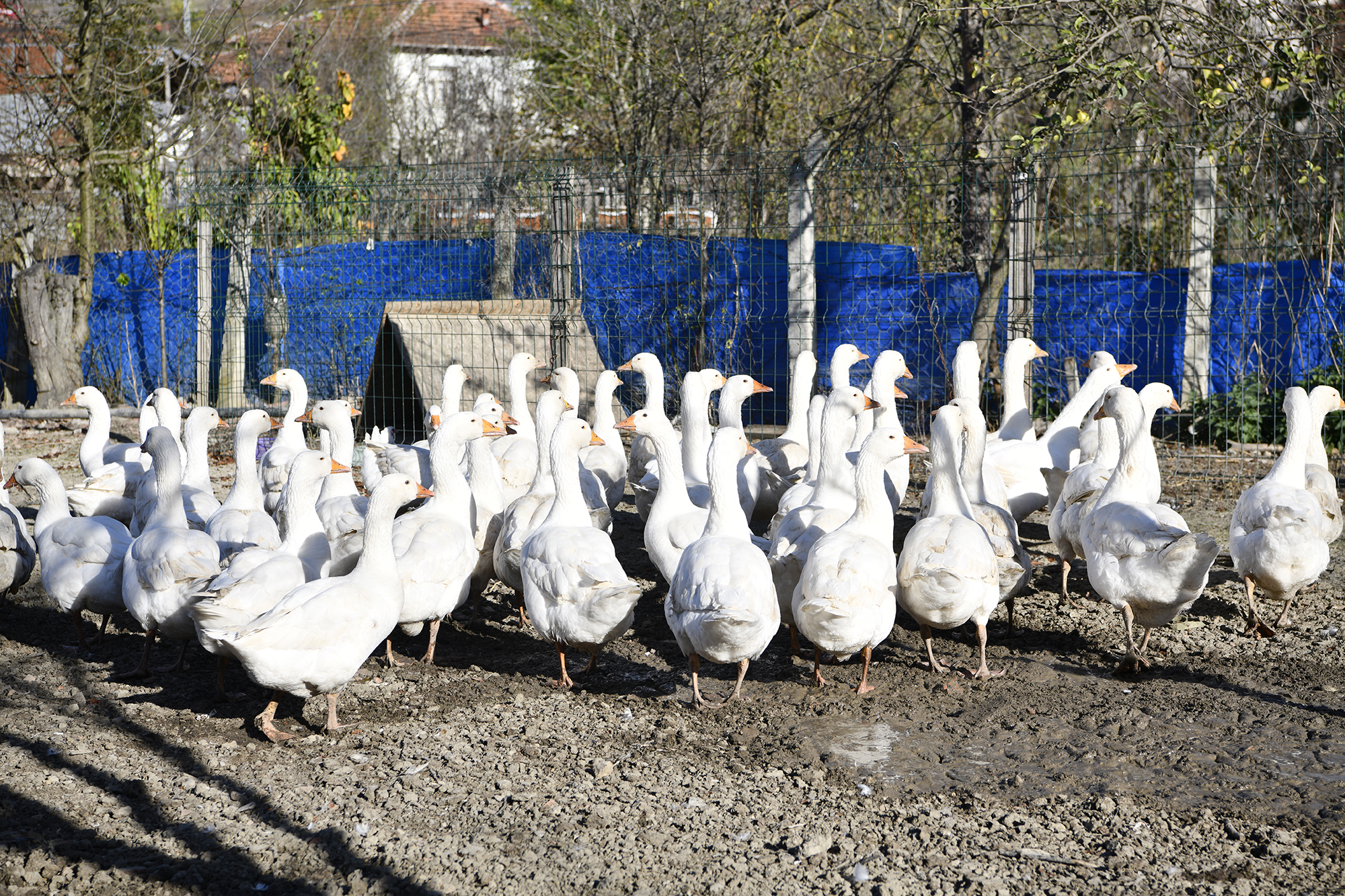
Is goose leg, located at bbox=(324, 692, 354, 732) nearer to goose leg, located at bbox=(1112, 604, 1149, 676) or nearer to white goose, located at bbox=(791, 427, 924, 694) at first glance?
white goose, located at bbox=(791, 427, 924, 694)

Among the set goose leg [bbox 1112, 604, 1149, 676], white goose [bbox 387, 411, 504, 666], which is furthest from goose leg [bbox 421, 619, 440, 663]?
goose leg [bbox 1112, 604, 1149, 676]

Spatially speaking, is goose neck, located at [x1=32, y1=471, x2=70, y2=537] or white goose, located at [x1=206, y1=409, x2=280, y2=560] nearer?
white goose, located at [x1=206, y1=409, x2=280, y2=560]

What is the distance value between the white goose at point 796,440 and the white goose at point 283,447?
310 centimetres

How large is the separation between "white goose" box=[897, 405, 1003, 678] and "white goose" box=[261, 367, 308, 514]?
12.9 feet

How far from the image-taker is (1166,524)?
17.3 ft

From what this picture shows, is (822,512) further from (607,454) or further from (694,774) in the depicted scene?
(607,454)

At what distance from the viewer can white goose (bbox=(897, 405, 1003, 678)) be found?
16.6 feet

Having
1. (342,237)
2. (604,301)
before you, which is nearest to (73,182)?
(342,237)

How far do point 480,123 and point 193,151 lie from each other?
12819 mm

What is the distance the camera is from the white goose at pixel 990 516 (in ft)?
18.0

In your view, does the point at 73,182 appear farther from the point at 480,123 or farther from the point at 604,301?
the point at 480,123

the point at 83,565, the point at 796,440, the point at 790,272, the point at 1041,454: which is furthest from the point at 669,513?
the point at 790,272

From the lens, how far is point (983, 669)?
5.23 metres

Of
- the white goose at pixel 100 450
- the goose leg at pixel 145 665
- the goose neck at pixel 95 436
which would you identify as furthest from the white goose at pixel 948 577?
the goose neck at pixel 95 436
